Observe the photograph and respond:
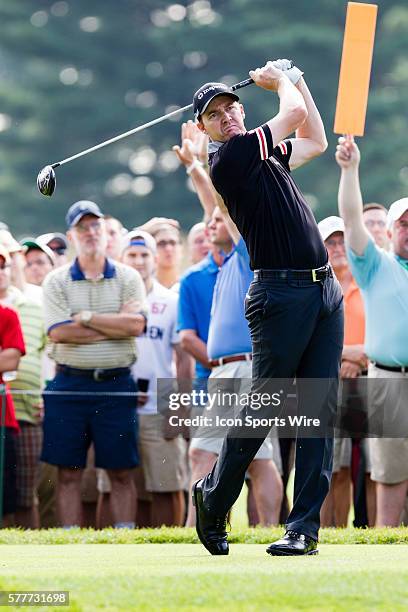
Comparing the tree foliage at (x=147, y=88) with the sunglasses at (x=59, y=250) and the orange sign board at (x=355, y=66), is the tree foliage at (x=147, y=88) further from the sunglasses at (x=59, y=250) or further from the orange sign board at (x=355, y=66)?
the orange sign board at (x=355, y=66)

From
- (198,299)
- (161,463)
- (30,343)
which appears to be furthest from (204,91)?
(30,343)

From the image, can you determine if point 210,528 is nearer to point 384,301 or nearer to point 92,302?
point 384,301

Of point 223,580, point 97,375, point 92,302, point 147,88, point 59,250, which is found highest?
point 147,88

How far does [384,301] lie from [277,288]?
2420 millimetres

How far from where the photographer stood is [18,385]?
34.4ft

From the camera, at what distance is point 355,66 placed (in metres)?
8.16

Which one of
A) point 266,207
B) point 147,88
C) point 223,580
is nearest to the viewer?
point 223,580

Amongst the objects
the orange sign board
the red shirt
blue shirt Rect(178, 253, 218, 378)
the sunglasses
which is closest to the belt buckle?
the red shirt

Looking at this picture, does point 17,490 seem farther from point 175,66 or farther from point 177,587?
point 175,66

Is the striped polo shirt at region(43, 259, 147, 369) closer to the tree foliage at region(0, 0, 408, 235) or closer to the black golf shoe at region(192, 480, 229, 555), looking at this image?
the black golf shoe at region(192, 480, 229, 555)

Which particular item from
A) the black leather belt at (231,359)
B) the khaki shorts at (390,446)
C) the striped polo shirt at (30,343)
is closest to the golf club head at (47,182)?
the black leather belt at (231,359)

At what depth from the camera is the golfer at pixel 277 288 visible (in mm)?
6266

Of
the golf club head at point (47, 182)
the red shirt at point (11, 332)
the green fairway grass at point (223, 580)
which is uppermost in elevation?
the golf club head at point (47, 182)

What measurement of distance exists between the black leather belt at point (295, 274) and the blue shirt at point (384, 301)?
2.27m
